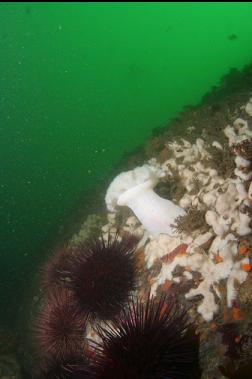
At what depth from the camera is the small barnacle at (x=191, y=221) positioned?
4.81m

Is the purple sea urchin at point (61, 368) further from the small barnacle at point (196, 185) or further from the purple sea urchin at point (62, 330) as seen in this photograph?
the small barnacle at point (196, 185)

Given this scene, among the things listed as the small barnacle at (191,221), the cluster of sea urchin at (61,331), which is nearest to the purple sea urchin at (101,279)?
the cluster of sea urchin at (61,331)

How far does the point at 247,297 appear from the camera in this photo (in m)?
3.65

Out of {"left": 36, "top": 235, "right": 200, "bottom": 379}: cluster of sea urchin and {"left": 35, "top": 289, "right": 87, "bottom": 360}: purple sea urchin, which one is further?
{"left": 35, "top": 289, "right": 87, "bottom": 360}: purple sea urchin

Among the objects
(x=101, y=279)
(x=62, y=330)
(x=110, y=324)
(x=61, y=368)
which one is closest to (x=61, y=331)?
(x=62, y=330)

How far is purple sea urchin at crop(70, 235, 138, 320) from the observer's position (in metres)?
4.73

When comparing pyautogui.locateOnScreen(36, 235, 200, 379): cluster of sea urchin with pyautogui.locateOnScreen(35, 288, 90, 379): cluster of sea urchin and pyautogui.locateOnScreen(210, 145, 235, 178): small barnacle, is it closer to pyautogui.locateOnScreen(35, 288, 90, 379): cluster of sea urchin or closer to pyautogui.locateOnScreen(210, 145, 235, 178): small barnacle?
pyautogui.locateOnScreen(35, 288, 90, 379): cluster of sea urchin

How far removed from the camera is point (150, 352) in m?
3.24

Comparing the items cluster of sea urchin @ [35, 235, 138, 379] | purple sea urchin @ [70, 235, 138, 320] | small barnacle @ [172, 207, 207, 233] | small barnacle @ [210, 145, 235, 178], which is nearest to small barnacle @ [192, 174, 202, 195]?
small barnacle @ [210, 145, 235, 178]

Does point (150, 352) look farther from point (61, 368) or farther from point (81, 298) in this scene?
point (61, 368)

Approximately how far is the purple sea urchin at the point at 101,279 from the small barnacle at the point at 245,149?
7.62ft

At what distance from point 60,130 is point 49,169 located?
43.7m

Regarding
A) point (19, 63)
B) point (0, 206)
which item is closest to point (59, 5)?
point (19, 63)

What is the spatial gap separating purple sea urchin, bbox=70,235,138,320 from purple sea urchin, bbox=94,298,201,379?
1204 millimetres
